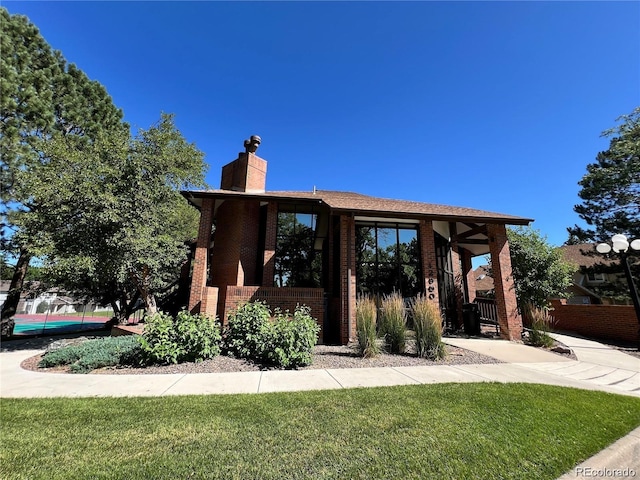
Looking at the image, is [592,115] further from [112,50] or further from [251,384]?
[112,50]

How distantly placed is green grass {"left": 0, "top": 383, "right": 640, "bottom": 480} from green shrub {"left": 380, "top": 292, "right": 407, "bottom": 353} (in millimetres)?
3184

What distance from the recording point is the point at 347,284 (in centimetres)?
922

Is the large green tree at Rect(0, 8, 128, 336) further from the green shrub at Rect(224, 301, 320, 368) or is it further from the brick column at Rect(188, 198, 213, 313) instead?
the green shrub at Rect(224, 301, 320, 368)

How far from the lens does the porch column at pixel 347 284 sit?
29.5 ft

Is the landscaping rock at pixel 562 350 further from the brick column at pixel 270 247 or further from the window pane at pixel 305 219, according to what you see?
→ the brick column at pixel 270 247

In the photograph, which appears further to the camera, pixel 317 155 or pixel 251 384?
pixel 317 155

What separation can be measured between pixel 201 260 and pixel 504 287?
11.1 m

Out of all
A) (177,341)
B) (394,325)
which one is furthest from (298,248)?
(177,341)

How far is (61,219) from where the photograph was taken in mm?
8750

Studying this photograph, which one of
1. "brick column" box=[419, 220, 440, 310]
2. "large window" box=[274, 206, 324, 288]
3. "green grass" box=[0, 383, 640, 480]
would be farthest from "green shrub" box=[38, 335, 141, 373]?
"brick column" box=[419, 220, 440, 310]

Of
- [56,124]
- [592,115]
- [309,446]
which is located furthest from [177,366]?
[592,115]

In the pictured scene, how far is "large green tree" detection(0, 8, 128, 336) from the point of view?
11008mm

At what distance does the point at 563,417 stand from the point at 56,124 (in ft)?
66.9

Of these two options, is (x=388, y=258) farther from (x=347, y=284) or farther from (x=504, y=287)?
(x=504, y=287)
